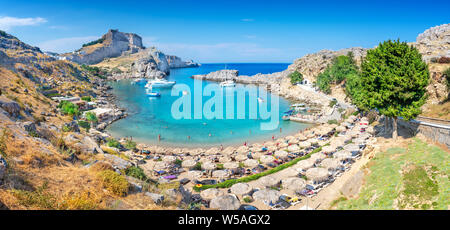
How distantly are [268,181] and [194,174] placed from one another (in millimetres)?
8266

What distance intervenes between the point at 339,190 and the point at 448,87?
25490 mm

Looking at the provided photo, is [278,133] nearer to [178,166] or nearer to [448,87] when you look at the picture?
[178,166]

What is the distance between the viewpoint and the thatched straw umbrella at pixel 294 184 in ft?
71.5

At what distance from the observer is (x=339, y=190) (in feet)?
67.1

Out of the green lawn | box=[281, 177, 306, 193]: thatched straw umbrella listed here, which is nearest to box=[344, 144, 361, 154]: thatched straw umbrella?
the green lawn

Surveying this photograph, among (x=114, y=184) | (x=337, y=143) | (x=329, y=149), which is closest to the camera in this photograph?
(x=114, y=184)

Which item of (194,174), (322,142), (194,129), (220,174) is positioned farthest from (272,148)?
(194,129)

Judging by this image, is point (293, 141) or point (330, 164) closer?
point (330, 164)

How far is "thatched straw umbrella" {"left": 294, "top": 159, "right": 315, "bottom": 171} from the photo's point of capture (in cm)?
2576

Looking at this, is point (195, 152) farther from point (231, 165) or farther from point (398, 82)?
point (398, 82)

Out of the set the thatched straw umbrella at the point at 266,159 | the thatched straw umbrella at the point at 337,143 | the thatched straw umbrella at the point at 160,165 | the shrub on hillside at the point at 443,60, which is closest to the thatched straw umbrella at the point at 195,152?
the thatched straw umbrella at the point at 160,165

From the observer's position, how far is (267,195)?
20.6 meters
